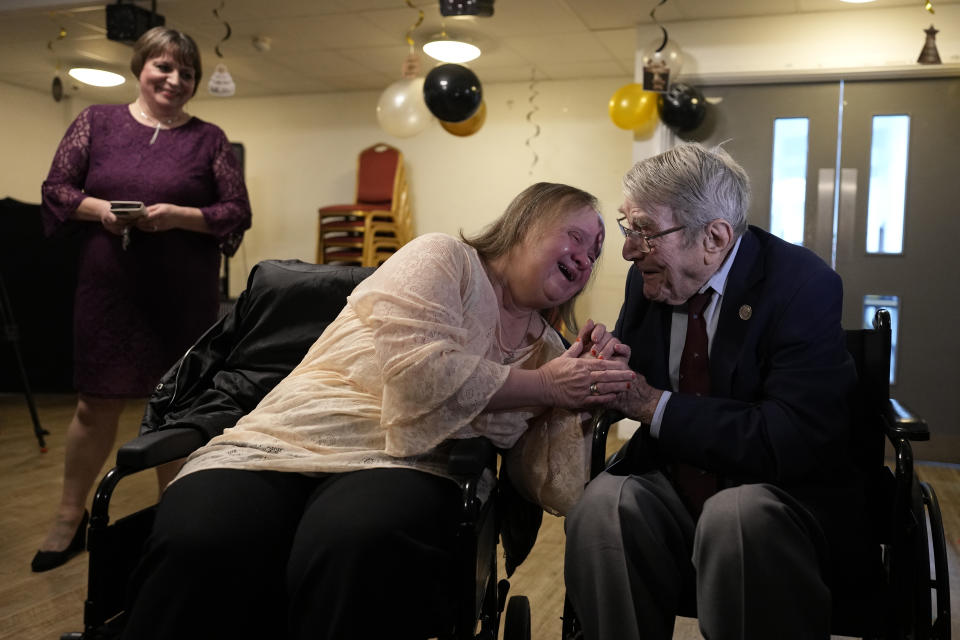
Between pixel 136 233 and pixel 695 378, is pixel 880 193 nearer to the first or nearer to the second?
pixel 695 378

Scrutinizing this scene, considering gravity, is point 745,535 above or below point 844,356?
below

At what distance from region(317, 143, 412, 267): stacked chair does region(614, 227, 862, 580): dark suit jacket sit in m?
4.98

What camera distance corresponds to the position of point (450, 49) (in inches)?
193

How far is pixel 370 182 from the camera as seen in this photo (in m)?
6.83

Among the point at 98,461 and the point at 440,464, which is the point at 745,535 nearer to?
the point at 440,464

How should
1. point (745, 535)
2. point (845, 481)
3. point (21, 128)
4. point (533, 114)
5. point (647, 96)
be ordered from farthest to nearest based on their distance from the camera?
1. point (21, 128)
2. point (533, 114)
3. point (647, 96)
4. point (845, 481)
5. point (745, 535)

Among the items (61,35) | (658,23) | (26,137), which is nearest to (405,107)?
(658,23)

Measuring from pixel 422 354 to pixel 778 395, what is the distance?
24.8 inches

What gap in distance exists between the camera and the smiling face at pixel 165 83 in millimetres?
2416

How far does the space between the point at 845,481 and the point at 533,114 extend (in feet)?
18.3

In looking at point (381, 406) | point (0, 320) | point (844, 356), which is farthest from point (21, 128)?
point (844, 356)

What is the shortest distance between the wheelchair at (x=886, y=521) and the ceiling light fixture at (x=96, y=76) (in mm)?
5491

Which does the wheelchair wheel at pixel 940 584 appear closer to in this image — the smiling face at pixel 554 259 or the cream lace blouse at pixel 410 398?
the cream lace blouse at pixel 410 398

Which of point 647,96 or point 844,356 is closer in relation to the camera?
point 844,356
